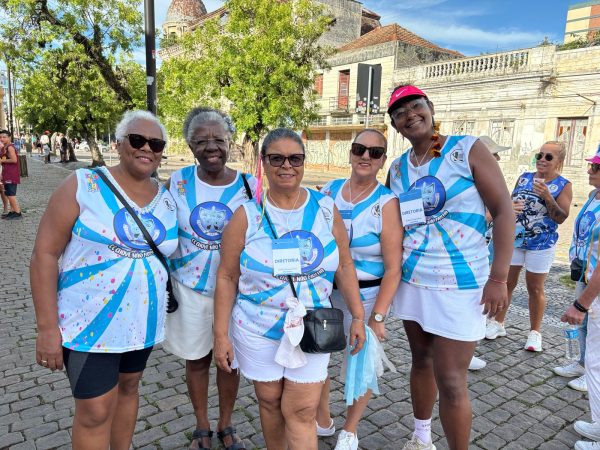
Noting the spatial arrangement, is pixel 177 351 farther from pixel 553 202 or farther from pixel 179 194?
pixel 553 202

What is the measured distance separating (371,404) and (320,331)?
1723 mm

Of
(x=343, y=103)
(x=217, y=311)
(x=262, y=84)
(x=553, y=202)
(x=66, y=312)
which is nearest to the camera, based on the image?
(x=66, y=312)

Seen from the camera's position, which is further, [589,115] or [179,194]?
[589,115]

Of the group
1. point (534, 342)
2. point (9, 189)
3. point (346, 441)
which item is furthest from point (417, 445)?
point (9, 189)

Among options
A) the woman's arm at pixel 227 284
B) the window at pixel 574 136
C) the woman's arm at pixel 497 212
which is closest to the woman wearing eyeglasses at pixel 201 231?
the woman's arm at pixel 227 284

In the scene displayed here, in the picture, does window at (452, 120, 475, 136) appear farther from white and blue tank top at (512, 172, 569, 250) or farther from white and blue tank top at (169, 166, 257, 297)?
white and blue tank top at (169, 166, 257, 297)

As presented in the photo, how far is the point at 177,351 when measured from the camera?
9.16ft

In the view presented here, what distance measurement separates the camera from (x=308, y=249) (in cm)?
226

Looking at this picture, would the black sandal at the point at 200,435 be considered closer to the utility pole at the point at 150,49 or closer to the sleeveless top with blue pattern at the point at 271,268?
the sleeveless top with blue pattern at the point at 271,268

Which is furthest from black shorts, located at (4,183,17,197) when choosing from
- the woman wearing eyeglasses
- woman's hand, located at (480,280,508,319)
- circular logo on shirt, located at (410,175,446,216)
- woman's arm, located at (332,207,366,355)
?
woman's hand, located at (480,280,508,319)

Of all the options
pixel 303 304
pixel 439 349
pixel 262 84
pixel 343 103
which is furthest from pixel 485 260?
pixel 343 103

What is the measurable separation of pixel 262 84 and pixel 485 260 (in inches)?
528

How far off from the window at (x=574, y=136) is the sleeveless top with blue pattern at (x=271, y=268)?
18.5m

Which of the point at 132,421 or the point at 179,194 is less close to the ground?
the point at 179,194
